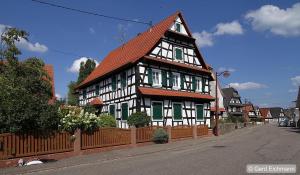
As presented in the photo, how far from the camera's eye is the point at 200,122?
107 feet

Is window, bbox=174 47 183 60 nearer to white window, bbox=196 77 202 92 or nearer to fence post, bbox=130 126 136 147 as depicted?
white window, bbox=196 77 202 92

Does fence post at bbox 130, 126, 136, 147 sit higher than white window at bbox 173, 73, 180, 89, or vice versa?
white window at bbox 173, 73, 180, 89

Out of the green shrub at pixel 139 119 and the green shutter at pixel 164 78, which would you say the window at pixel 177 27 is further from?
the green shrub at pixel 139 119

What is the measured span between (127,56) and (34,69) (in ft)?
51.9

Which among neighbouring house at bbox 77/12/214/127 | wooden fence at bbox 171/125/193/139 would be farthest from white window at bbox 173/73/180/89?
wooden fence at bbox 171/125/193/139

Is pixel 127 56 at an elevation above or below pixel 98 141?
above

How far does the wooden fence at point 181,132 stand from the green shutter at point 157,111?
2552 millimetres

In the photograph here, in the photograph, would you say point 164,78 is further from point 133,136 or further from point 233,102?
point 233,102

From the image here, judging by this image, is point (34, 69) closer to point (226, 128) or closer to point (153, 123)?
point (153, 123)

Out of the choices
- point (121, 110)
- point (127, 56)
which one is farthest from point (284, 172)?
point (127, 56)

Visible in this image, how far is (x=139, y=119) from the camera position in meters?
25.3

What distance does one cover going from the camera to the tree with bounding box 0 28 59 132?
1429 centimetres

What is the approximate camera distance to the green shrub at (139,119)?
25.3m

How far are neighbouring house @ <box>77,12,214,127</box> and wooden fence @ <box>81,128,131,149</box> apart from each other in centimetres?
675
